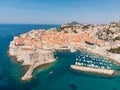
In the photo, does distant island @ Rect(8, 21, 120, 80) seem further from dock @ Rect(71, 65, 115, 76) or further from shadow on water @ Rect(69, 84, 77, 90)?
shadow on water @ Rect(69, 84, 77, 90)

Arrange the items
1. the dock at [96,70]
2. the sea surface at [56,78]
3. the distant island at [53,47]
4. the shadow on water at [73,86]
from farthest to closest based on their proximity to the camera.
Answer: the distant island at [53,47]
the dock at [96,70]
the sea surface at [56,78]
the shadow on water at [73,86]

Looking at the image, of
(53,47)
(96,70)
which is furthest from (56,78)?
(53,47)

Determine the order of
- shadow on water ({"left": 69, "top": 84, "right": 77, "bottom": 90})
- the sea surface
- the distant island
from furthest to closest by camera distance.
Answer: the distant island → the sea surface → shadow on water ({"left": 69, "top": 84, "right": 77, "bottom": 90})

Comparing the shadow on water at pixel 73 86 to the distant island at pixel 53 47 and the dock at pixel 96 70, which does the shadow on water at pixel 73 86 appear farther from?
the dock at pixel 96 70

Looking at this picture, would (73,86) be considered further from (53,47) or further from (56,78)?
(53,47)

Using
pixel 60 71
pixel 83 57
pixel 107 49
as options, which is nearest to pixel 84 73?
pixel 60 71

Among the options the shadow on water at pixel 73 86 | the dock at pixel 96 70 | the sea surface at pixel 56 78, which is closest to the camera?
the shadow on water at pixel 73 86

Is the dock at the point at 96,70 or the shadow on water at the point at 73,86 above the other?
the shadow on water at the point at 73,86

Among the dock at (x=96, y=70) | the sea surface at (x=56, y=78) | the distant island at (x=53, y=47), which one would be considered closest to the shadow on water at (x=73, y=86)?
the sea surface at (x=56, y=78)

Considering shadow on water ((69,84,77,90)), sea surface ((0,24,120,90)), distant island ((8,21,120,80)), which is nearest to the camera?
shadow on water ((69,84,77,90))

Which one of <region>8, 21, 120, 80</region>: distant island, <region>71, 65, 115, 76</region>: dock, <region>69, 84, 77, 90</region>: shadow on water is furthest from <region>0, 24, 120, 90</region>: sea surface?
<region>8, 21, 120, 80</region>: distant island

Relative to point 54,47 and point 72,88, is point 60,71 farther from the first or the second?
point 54,47
